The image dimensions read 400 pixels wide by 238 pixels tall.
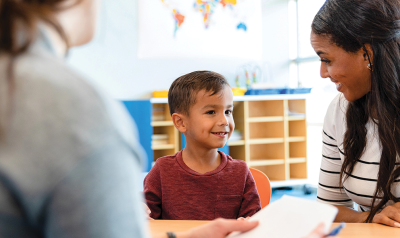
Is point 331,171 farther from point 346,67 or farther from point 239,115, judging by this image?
point 239,115

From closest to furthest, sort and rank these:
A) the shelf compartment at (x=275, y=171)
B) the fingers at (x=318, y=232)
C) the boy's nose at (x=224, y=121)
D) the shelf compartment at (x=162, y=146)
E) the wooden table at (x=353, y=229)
Result: the fingers at (x=318, y=232) → the wooden table at (x=353, y=229) → the boy's nose at (x=224, y=121) → the shelf compartment at (x=162, y=146) → the shelf compartment at (x=275, y=171)

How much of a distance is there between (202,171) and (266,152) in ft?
10.0

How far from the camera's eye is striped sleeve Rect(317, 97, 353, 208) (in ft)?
4.51

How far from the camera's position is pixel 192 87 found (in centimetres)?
153

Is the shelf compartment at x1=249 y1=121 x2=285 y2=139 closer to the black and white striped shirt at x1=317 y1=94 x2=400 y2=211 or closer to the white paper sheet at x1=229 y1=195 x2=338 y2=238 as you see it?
the black and white striped shirt at x1=317 y1=94 x2=400 y2=211

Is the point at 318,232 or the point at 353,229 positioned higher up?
the point at 318,232

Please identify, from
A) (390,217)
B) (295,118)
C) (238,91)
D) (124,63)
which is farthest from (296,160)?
(390,217)

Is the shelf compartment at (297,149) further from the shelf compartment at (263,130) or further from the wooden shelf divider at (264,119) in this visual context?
the wooden shelf divider at (264,119)

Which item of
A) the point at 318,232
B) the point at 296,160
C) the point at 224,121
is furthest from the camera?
the point at 296,160

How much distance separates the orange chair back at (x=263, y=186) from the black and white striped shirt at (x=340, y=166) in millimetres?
206

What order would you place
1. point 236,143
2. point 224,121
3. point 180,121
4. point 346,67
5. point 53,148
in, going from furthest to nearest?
point 236,143
point 180,121
point 224,121
point 346,67
point 53,148

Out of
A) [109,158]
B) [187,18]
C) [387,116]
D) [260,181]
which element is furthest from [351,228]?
[187,18]

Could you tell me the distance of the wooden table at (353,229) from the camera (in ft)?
2.98

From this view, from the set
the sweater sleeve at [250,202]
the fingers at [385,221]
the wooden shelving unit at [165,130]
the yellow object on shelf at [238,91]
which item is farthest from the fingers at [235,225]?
the yellow object on shelf at [238,91]
